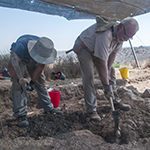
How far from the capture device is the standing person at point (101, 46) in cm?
204

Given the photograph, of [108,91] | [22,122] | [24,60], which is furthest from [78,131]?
[24,60]

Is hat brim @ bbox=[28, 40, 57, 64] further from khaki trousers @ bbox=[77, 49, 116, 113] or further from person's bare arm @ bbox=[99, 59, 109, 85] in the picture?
person's bare arm @ bbox=[99, 59, 109, 85]

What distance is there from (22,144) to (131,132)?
1.38 meters

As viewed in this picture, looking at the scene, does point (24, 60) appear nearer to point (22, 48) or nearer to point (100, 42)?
point (22, 48)

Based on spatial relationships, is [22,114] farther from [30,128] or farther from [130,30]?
[130,30]

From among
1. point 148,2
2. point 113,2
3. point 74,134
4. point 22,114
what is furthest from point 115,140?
point 148,2

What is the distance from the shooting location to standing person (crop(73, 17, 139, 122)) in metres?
2.04

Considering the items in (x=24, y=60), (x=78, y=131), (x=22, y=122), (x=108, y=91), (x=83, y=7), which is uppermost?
(x=83, y=7)

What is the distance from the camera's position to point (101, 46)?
2043 millimetres

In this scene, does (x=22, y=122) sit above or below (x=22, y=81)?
below

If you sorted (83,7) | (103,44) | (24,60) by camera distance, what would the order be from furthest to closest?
(83,7), (24,60), (103,44)

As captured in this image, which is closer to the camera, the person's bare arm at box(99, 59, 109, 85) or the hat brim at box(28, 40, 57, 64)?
the hat brim at box(28, 40, 57, 64)

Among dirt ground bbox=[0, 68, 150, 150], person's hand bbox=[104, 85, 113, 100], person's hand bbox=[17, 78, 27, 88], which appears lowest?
dirt ground bbox=[0, 68, 150, 150]

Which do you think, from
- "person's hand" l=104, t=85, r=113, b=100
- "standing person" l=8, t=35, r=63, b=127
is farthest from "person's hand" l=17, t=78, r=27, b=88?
"person's hand" l=104, t=85, r=113, b=100
